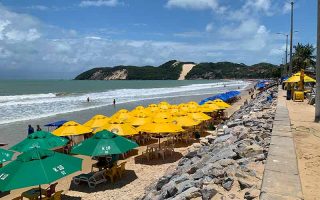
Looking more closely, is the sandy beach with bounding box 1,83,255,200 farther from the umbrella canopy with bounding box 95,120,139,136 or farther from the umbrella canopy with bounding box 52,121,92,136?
the umbrella canopy with bounding box 52,121,92,136

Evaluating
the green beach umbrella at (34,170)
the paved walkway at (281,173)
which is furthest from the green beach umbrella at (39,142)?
the paved walkway at (281,173)

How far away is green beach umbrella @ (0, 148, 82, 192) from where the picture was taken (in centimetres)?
782

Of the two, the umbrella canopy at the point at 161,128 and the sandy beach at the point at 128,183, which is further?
the umbrella canopy at the point at 161,128

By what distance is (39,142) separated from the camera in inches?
518

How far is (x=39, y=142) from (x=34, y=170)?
5.34 m

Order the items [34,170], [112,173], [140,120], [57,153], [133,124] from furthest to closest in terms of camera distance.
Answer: [140,120]
[133,124]
[112,173]
[57,153]
[34,170]

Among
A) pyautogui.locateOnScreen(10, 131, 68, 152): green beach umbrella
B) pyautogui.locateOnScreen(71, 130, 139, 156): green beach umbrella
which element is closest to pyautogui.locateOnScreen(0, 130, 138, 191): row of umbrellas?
pyautogui.locateOnScreen(71, 130, 139, 156): green beach umbrella

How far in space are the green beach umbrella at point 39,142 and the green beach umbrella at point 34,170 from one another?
4.50 meters

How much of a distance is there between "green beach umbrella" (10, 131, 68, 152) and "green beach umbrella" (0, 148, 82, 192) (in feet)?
14.8

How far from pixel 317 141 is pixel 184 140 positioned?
9181 mm

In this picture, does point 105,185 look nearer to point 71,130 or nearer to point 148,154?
point 148,154

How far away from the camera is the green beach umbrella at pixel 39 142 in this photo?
12.9 metres

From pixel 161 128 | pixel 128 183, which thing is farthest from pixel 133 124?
pixel 128 183

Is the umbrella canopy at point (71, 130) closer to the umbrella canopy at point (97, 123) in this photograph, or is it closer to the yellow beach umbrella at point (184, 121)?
the umbrella canopy at point (97, 123)
